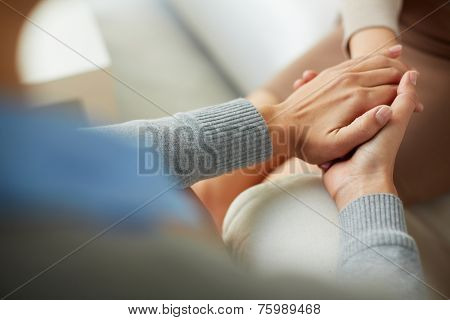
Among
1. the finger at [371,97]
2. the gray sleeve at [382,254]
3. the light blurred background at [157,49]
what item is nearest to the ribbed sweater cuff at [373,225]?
the gray sleeve at [382,254]

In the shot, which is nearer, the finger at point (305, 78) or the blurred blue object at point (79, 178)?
the blurred blue object at point (79, 178)

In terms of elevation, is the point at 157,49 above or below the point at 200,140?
above

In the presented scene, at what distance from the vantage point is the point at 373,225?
377mm

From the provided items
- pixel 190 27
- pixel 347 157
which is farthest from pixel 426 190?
pixel 190 27

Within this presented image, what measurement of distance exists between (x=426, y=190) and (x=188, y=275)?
0.83ft

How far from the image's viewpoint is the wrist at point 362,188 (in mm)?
407

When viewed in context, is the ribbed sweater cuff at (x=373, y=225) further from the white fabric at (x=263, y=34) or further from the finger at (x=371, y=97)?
the white fabric at (x=263, y=34)

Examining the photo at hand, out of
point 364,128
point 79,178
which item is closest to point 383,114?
point 364,128

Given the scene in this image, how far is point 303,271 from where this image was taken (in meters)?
0.39

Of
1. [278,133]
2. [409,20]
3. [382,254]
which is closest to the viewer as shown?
[382,254]

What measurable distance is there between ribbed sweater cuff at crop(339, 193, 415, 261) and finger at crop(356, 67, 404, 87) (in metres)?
0.13

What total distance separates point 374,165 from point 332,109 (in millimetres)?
74

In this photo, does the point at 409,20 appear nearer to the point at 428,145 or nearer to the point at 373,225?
the point at 428,145

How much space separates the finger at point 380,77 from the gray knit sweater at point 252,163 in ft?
0.36
